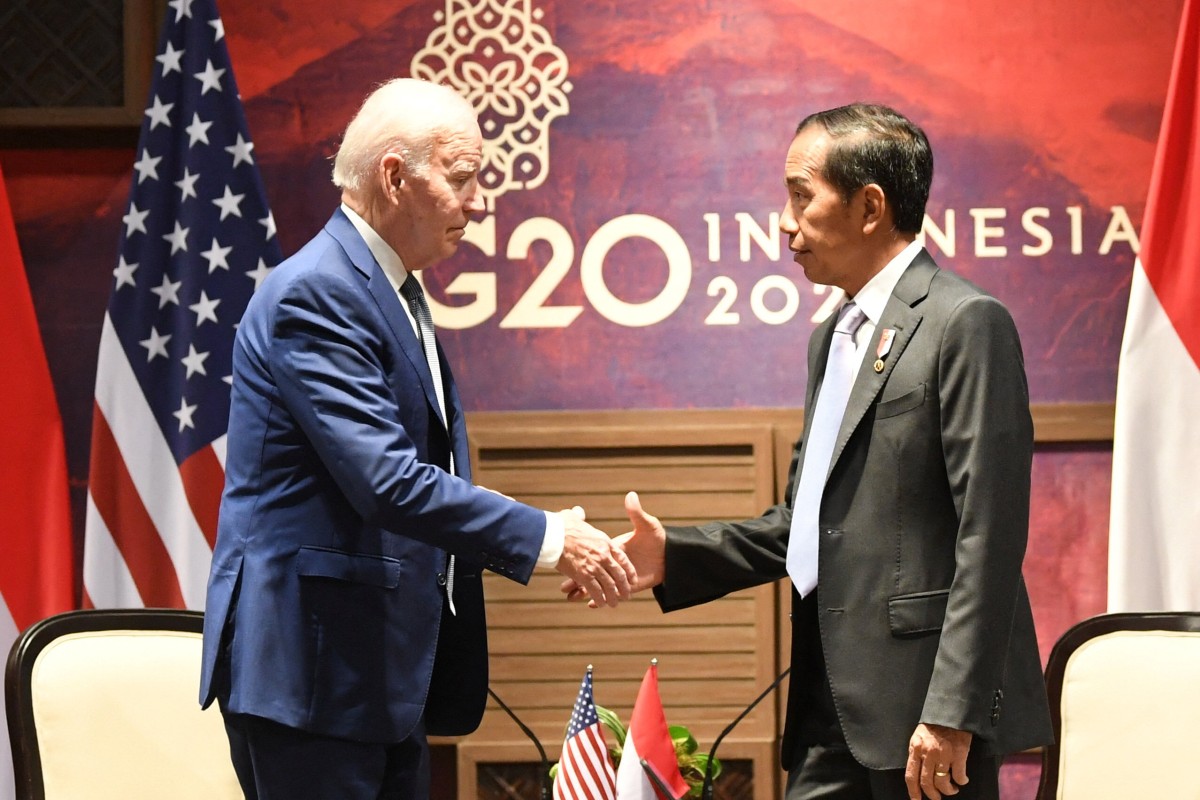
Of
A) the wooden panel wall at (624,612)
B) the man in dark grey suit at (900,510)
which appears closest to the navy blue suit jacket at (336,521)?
the man in dark grey suit at (900,510)

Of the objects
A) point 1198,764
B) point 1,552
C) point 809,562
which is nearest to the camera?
point 809,562

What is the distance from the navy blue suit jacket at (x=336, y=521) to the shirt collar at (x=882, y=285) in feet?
2.37

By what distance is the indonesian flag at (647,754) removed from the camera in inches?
115

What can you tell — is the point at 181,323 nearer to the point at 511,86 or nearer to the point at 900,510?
the point at 511,86

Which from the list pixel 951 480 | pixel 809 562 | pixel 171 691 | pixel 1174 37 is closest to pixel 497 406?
pixel 171 691

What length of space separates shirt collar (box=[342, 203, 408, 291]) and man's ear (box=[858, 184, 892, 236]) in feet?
2.81

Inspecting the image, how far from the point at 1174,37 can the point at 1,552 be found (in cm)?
356

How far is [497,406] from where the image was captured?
374cm

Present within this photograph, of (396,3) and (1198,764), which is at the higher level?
(396,3)

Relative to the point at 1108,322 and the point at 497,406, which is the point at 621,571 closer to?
the point at 497,406

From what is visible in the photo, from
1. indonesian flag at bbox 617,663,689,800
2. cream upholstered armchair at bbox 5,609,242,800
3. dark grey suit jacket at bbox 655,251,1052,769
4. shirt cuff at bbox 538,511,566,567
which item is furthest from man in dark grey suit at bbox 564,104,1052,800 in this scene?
cream upholstered armchair at bbox 5,609,242,800

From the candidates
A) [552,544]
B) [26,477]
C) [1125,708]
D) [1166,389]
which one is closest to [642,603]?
[1125,708]

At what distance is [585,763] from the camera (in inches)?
115

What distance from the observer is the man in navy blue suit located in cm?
208
